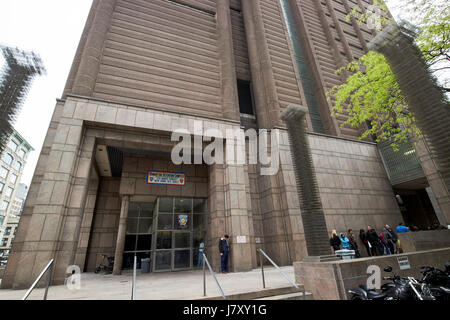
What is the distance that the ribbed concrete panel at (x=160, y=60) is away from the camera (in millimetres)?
15016

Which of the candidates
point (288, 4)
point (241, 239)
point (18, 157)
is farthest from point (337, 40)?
point (18, 157)

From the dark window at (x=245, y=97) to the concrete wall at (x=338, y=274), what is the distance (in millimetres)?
17056

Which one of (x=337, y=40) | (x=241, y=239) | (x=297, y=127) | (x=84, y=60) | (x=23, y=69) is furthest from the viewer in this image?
(x=337, y=40)

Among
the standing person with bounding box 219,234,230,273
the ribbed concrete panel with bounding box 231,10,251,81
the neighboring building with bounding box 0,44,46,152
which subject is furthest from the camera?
the ribbed concrete panel with bounding box 231,10,251,81

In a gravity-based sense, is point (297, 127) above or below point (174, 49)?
below

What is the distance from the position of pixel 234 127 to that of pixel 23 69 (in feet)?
73.7

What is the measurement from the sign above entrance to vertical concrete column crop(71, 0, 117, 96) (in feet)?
22.3

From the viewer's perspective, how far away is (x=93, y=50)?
47.9ft

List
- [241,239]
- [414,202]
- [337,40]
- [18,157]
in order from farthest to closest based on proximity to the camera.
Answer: [18,157] < [337,40] < [414,202] < [241,239]

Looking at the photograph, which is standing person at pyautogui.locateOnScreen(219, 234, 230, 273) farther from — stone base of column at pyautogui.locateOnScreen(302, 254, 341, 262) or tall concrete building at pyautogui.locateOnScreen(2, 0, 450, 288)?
stone base of column at pyautogui.locateOnScreen(302, 254, 341, 262)

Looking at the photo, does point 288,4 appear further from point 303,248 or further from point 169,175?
point 303,248

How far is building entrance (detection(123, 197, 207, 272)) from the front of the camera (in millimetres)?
15523

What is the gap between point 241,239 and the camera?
13.3 metres

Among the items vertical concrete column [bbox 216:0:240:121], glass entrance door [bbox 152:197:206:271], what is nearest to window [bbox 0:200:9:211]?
glass entrance door [bbox 152:197:206:271]
